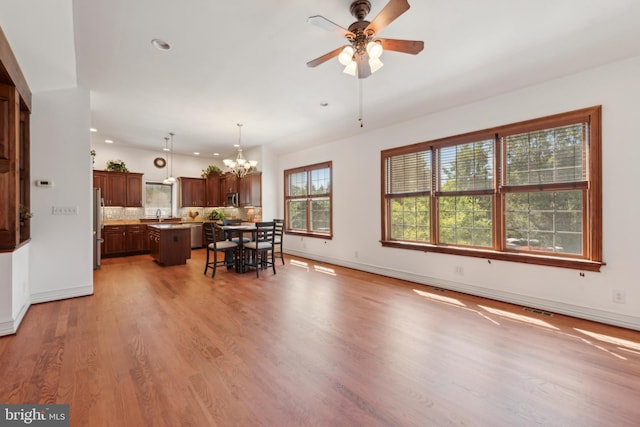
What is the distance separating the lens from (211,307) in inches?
139

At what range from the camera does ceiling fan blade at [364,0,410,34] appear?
1850 mm

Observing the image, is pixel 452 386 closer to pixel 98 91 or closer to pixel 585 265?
pixel 585 265

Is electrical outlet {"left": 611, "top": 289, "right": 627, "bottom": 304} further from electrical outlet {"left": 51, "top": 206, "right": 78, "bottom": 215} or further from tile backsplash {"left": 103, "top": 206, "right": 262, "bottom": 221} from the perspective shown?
tile backsplash {"left": 103, "top": 206, "right": 262, "bottom": 221}

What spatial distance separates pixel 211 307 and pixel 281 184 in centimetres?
480

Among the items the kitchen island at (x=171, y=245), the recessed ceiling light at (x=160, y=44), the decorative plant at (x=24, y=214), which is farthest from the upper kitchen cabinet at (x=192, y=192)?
the recessed ceiling light at (x=160, y=44)

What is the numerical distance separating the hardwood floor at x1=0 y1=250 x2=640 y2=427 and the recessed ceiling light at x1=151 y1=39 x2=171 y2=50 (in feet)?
9.48

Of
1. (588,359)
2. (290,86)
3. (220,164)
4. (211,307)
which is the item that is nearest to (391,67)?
(290,86)

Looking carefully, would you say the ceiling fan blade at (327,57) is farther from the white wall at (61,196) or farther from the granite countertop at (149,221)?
the granite countertop at (149,221)

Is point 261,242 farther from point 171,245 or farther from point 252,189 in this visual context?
point 252,189

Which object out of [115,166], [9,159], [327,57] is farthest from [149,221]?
[327,57]

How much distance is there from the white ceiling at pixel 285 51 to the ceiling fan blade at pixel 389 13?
0.30 meters

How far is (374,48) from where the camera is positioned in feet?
7.63
